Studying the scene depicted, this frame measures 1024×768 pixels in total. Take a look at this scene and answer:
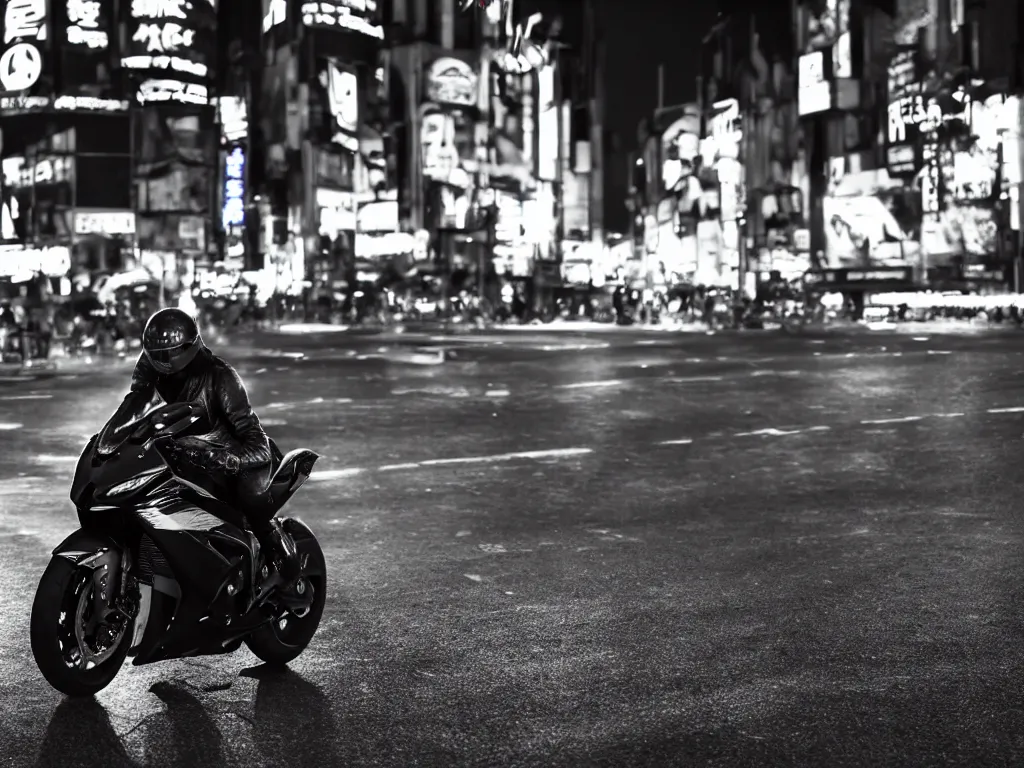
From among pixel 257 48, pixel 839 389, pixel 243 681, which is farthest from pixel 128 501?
pixel 257 48

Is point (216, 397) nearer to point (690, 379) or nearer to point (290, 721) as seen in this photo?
point (290, 721)

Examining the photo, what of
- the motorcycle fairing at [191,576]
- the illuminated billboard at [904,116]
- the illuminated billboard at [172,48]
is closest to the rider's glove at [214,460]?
the motorcycle fairing at [191,576]

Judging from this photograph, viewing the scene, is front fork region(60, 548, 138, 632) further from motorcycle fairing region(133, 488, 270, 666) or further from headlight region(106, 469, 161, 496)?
headlight region(106, 469, 161, 496)

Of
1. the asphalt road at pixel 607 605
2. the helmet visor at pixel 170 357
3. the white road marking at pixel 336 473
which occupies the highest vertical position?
the helmet visor at pixel 170 357

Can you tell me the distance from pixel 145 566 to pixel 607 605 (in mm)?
2602

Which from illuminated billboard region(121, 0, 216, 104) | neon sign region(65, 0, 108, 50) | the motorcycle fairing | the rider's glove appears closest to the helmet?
the rider's glove

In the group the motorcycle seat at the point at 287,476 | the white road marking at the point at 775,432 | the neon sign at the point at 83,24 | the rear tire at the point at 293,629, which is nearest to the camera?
the motorcycle seat at the point at 287,476

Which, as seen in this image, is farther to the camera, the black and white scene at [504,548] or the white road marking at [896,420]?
the white road marking at [896,420]

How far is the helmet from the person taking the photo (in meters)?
5.48

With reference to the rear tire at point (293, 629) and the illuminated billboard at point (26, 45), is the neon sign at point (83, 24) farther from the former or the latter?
the rear tire at point (293, 629)

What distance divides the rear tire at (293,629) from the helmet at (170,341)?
896mm

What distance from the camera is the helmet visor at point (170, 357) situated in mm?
5492

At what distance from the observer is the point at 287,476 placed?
5.76 metres

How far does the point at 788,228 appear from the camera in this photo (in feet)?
421
